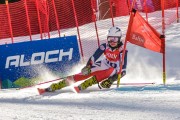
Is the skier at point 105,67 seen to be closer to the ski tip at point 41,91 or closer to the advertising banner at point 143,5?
the ski tip at point 41,91

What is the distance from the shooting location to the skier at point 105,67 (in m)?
9.65

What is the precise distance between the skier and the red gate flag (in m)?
0.48

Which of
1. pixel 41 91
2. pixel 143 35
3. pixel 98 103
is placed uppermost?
pixel 143 35

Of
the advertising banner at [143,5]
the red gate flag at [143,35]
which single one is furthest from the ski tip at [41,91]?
the advertising banner at [143,5]

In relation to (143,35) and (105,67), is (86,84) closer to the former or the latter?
(105,67)

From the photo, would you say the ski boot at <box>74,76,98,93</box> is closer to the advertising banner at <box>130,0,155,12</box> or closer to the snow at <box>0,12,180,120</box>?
the snow at <box>0,12,180,120</box>

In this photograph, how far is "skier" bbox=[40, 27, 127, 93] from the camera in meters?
9.65

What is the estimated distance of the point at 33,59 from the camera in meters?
12.0

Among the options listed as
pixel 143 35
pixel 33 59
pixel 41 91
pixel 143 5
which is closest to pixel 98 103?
pixel 41 91

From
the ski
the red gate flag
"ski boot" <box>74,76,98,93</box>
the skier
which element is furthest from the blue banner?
the red gate flag

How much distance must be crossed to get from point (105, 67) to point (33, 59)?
2.59 m

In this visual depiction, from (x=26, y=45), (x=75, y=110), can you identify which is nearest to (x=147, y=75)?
(x=26, y=45)

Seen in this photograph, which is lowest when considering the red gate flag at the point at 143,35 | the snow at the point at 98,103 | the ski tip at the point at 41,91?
the ski tip at the point at 41,91

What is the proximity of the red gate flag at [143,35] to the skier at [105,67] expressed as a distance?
479mm
